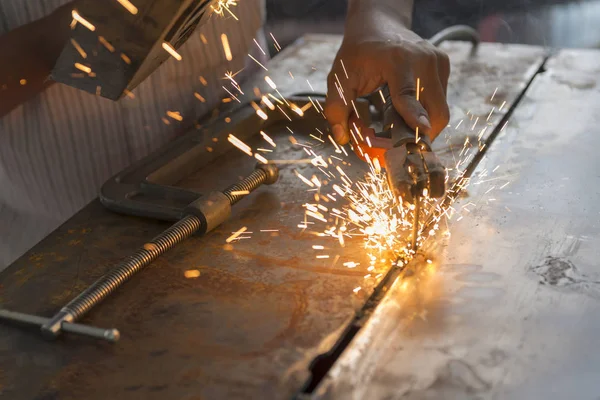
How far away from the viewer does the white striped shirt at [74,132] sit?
1496mm

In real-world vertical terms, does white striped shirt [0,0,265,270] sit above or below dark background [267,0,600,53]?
above

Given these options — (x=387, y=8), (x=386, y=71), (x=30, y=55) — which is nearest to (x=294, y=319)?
(x=386, y=71)

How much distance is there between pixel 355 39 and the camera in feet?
5.26

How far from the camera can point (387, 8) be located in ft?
5.63

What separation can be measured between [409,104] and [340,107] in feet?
0.63

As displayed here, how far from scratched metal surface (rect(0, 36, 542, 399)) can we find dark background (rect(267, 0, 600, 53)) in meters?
3.19

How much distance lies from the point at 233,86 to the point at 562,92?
93 centimetres

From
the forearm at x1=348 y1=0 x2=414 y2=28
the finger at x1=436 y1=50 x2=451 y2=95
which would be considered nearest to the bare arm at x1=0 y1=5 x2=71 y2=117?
the forearm at x1=348 y1=0 x2=414 y2=28

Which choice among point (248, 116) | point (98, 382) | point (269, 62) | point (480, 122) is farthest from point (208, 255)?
point (269, 62)

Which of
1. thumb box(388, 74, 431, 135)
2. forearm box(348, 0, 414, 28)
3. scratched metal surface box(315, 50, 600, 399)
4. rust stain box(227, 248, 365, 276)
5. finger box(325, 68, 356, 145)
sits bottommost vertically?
scratched metal surface box(315, 50, 600, 399)

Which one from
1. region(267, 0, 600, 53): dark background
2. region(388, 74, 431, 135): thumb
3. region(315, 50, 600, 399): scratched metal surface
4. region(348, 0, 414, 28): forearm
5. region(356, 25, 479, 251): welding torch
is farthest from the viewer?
region(267, 0, 600, 53): dark background

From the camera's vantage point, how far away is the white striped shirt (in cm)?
150

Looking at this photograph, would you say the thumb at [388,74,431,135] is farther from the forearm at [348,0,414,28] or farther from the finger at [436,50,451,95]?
the forearm at [348,0,414,28]

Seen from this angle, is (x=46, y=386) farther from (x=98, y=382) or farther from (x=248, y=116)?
(x=248, y=116)
